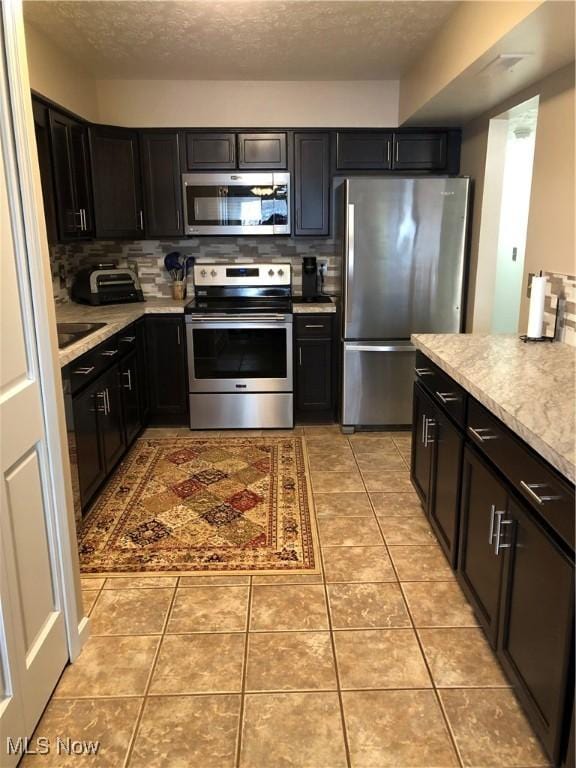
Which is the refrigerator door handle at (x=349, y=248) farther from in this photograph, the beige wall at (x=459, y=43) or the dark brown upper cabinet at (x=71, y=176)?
the dark brown upper cabinet at (x=71, y=176)

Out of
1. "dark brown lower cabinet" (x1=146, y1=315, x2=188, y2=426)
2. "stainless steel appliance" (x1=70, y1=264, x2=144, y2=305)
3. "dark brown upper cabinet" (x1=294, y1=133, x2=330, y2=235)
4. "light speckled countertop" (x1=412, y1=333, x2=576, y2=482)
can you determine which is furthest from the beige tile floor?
"dark brown upper cabinet" (x1=294, y1=133, x2=330, y2=235)

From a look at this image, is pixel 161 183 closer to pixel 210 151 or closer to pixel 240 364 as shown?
pixel 210 151

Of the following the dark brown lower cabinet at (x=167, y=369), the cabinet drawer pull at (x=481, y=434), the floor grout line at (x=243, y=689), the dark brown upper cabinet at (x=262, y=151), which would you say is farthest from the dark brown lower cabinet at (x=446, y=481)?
the dark brown upper cabinet at (x=262, y=151)

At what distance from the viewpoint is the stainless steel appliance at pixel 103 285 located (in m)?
4.07

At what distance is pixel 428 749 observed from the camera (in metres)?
1.58

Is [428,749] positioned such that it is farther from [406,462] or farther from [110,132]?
[110,132]

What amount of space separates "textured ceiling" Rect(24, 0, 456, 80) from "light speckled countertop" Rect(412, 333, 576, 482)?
1.64 m

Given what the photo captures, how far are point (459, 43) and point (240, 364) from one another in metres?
2.32

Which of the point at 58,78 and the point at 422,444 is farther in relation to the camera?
the point at 58,78

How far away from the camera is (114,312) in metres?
3.80

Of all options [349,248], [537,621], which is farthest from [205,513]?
[349,248]

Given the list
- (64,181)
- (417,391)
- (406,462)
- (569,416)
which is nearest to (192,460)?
(406,462)

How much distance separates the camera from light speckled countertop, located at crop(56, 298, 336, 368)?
3100 millimetres

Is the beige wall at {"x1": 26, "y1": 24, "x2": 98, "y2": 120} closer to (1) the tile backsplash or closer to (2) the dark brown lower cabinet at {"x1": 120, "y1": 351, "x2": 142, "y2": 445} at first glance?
(1) the tile backsplash
